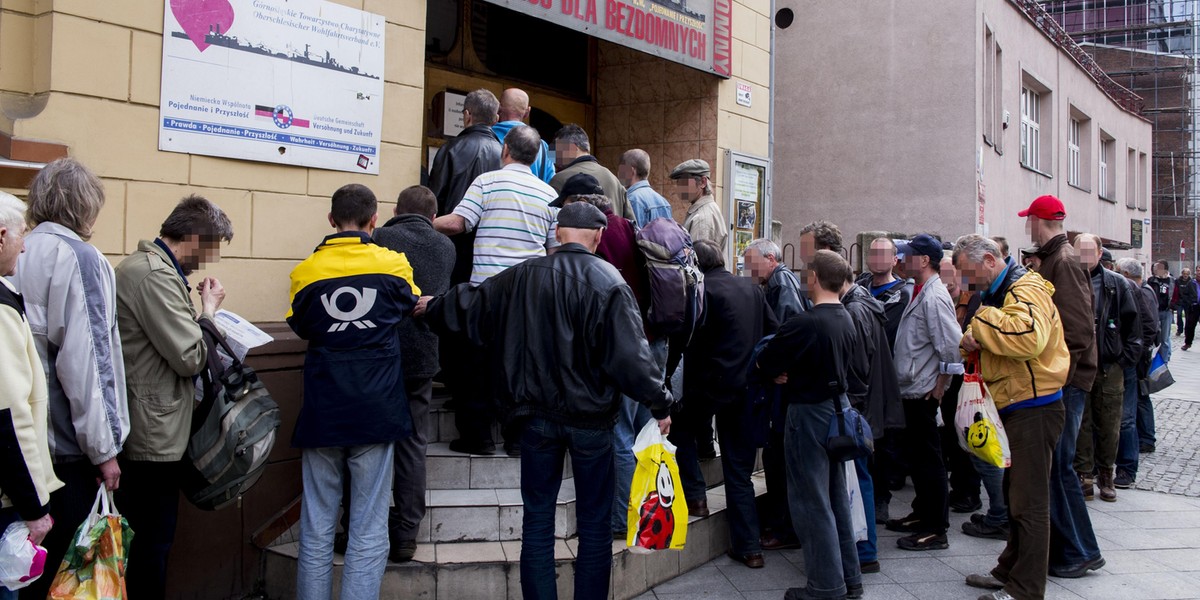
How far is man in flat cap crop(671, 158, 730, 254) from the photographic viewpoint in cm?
644

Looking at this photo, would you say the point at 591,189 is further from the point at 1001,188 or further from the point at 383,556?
the point at 1001,188

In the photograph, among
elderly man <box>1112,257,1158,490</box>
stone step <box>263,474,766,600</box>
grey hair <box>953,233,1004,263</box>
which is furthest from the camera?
elderly man <box>1112,257,1158,490</box>

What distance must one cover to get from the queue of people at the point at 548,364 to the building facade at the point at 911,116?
31.0 ft

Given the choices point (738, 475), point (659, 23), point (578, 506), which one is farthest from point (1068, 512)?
point (659, 23)

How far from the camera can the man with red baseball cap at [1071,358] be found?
5.20 meters

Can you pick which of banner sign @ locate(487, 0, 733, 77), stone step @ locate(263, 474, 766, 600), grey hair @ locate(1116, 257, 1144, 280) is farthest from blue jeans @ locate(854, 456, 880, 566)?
grey hair @ locate(1116, 257, 1144, 280)

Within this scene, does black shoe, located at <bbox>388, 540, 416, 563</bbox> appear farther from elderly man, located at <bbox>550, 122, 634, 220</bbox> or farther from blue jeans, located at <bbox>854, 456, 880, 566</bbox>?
blue jeans, located at <bbox>854, 456, 880, 566</bbox>

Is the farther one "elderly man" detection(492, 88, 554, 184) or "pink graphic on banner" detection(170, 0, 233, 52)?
"elderly man" detection(492, 88, 554, 184)

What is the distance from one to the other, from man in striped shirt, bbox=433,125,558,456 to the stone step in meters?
0.86

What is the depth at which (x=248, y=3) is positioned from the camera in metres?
5.08

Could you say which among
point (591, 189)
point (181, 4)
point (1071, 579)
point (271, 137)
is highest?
point (181, 4)

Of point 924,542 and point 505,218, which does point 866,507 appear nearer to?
point 924,542

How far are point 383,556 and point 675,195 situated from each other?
5584mm

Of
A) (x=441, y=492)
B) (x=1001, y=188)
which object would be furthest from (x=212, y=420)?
(x=1001, y=188)
